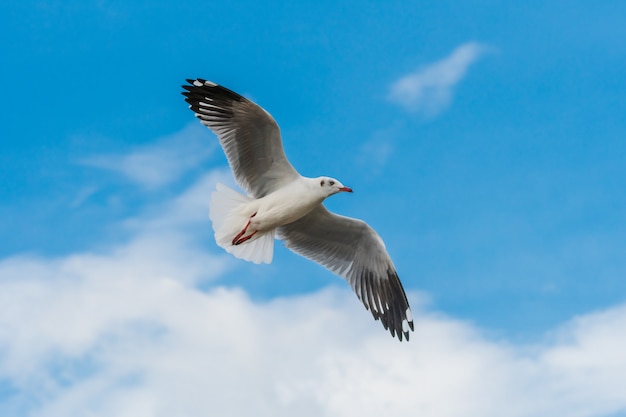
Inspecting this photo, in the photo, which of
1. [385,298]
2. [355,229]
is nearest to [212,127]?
[355,229]

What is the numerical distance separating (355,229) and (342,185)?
88cm

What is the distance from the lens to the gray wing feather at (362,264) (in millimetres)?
10953

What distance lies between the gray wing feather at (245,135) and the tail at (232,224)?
19 centimetres

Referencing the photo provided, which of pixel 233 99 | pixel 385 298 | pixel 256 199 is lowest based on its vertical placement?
pixel 385 298

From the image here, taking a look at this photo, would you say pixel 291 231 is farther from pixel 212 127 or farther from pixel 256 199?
pixel 212 127

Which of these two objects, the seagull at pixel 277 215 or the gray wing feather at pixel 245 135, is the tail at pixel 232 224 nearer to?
the seagull at pixel 277 215

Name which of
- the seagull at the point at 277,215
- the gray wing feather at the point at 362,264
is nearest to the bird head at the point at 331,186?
the seagull at the point at 277,215

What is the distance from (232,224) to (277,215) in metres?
0.54

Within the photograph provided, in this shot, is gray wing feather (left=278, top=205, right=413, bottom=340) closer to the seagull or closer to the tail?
the seagull

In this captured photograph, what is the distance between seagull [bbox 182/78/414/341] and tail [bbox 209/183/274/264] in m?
0.01

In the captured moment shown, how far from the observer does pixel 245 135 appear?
395 inches

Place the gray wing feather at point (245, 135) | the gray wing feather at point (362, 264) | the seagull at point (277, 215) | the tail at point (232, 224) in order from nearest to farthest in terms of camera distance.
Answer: the gray wing feather at point (245, 135), the seagull at point (277, 215), the tail at point (232, 224), the gray wing feather at point (362, 264)

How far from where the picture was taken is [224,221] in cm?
1038

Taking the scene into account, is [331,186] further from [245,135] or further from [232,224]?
[232,224]
